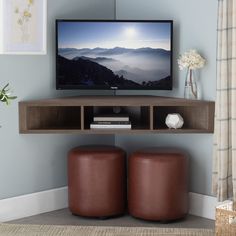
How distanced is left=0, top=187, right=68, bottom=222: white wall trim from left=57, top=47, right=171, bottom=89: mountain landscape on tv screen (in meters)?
0.87

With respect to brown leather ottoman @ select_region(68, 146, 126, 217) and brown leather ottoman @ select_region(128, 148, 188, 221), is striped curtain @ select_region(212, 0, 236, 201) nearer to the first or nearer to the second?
brown leather ottoman @ select_region(128, 148, 188, 221)

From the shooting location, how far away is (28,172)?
4652 millimetres

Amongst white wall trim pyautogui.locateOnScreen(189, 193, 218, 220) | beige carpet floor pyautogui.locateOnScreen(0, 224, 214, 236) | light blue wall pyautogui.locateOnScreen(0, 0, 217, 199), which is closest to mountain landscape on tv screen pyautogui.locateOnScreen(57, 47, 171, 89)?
light blue wall pyautogui.locateOnScreen(0, 0, 217, 199)

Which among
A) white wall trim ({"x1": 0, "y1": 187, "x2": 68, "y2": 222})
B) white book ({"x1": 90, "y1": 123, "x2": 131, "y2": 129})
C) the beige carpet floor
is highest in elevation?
white book ({"x1": 90, "y1": 123, "x2": 131, "y2": 129})

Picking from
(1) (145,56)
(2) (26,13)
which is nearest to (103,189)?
(1) (145,56)

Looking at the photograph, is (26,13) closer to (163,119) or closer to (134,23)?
(134,23)

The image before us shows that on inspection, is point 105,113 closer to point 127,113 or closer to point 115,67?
point 127,113

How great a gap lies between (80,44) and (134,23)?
428 millimetres

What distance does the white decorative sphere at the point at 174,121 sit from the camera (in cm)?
441

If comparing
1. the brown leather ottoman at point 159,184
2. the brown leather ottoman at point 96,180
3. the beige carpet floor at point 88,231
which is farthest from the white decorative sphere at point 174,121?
the beige carpet floor at point 88,231

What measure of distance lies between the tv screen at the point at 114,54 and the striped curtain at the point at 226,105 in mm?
523

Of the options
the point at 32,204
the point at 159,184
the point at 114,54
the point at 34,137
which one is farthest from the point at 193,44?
the point at 32,204

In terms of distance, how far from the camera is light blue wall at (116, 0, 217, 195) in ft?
14.6

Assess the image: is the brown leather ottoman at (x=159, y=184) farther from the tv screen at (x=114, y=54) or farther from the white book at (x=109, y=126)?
the tv screen at (x=114, y=54)
